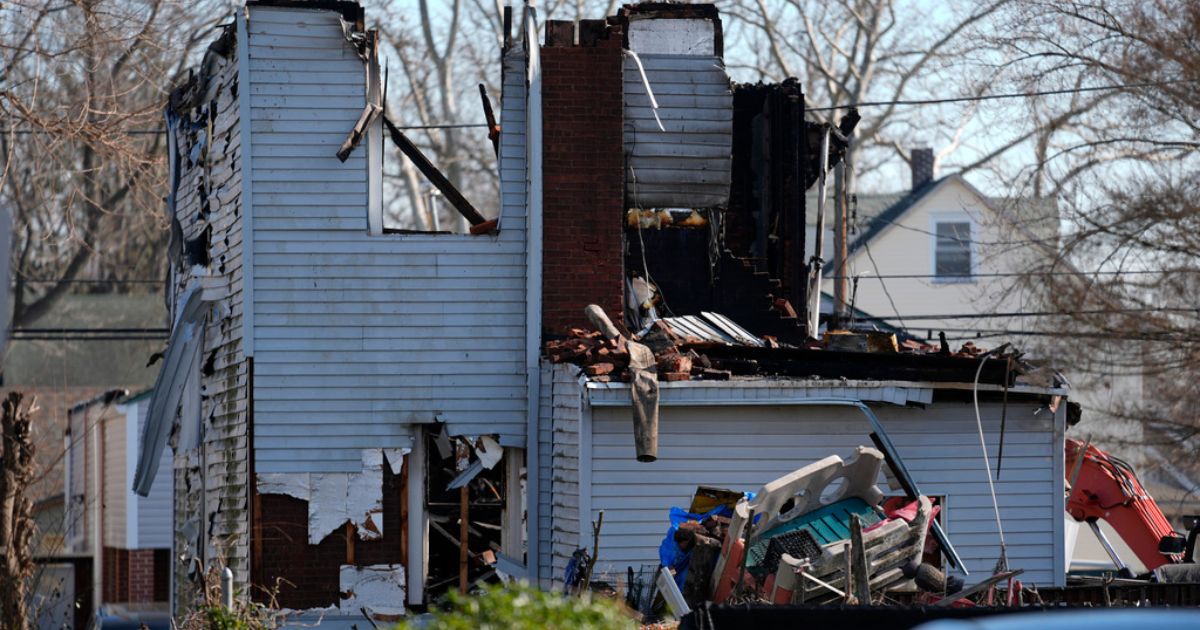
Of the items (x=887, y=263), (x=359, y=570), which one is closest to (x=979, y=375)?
(x=359, y=570)

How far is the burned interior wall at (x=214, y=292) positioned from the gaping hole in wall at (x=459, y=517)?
207 centimetres

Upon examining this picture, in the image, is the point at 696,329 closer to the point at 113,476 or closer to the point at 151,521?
the point at 151,521

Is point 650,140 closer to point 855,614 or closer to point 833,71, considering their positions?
point 855,614

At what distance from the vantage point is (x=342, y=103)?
15836 millimetres

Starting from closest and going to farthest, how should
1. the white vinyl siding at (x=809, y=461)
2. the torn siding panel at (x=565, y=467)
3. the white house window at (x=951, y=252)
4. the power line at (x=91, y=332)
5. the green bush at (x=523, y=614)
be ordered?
the green bush at (x=523, y=614), the white vinyl siding at (x=809, y=461), the torn siding panel at (x=565, y=467), the power line at (x=91, y=332), the white house window at (x=951, y=252)

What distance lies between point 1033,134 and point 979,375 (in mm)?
15410

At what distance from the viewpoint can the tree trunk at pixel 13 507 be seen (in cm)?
1578

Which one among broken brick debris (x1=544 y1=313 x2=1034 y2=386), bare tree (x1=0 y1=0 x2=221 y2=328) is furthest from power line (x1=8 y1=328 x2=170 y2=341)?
broken brick debris (x1=544 y1=313 x2=1034 y2=386)

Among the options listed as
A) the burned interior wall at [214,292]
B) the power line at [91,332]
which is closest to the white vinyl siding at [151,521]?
the power line at [91,332]

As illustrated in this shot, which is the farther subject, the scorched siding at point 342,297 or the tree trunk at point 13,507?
the tree trunk at point 13,507

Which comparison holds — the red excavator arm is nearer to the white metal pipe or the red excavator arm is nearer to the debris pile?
the debris pile

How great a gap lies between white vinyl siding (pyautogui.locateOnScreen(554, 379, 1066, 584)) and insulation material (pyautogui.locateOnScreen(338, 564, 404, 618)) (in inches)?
70.6

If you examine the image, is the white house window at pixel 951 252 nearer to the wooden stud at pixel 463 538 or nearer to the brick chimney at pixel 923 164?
the brick chimney at pixel 923 164

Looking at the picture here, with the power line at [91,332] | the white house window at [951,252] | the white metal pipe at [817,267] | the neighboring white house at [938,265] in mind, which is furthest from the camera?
the white house window at [951,252]
